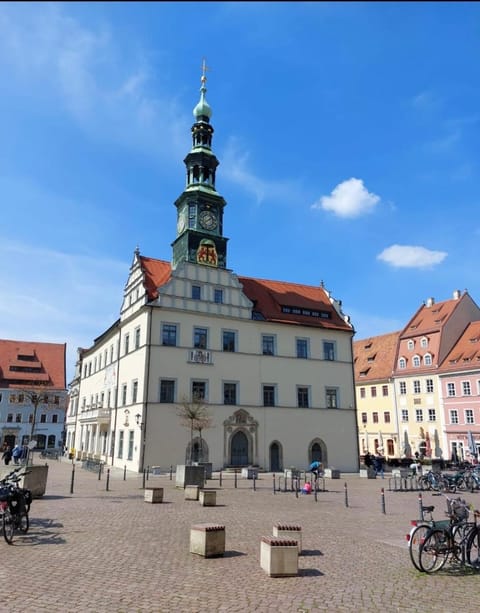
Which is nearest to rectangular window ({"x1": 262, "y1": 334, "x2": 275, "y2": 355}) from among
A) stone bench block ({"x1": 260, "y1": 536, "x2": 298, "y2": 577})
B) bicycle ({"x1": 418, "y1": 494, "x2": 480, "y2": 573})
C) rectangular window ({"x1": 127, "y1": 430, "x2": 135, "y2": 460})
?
rectangular window ({"x1": 127, "y1": 430, "x2": 135, "y2": 460})

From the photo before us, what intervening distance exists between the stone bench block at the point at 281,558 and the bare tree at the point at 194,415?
2307cm

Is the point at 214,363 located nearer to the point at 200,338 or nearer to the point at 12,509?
the point at 200,338

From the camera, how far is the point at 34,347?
240 feet

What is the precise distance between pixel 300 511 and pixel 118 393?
25841 millimetres

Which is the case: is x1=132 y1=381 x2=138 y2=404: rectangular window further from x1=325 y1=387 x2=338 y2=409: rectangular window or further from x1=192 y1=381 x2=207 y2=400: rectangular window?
x1=325 y1=387 x2=338 y2=409: rectangular window

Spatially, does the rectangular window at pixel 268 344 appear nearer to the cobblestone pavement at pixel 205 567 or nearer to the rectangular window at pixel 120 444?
the rectangular window at pixel 120 444

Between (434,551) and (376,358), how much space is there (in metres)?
57.5

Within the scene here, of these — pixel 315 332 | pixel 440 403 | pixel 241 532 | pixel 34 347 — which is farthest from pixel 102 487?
pixel 34 347

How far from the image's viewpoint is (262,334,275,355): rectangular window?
3934 cm

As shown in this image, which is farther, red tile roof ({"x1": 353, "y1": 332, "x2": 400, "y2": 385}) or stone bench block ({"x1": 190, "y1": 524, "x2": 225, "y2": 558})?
red tile roof ({"x1": 353, "y1": 332, "x2": 400, "y2": 385})

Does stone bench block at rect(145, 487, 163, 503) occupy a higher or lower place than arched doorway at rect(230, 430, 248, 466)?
lower

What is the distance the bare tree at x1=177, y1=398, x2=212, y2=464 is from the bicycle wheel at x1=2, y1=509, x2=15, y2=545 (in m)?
20.9

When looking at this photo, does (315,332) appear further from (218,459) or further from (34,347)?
(34,347)

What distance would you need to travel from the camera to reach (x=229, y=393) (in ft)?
120
